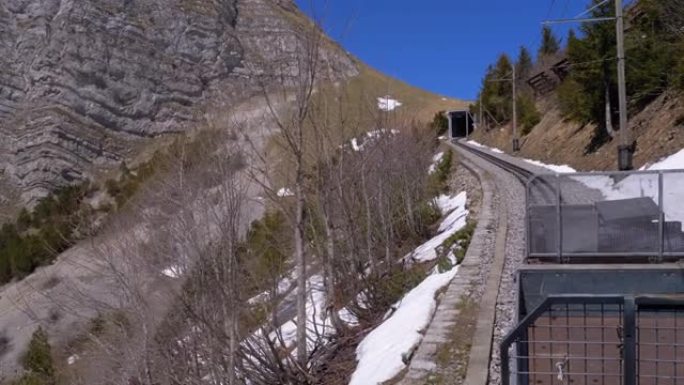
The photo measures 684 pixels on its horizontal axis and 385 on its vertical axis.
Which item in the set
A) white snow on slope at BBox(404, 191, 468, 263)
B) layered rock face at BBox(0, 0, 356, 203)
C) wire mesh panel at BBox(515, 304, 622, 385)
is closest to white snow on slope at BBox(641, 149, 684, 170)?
white snow on slope at BBox(404, 191, 468, 263)

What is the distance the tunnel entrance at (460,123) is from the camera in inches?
3474

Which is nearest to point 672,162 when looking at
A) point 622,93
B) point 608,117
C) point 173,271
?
point 622,93

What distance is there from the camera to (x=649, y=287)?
29.2 ft

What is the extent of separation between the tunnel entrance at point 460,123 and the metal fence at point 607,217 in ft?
251

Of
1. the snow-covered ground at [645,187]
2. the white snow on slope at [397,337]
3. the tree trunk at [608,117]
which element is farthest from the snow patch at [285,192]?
the tree trunk at [608,117]

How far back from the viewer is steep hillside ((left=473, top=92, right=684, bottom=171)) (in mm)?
23625

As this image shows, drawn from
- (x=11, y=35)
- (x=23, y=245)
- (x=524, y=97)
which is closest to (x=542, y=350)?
(x=23, y=245)

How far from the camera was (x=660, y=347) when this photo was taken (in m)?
5.52

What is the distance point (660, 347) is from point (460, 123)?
91.2 m

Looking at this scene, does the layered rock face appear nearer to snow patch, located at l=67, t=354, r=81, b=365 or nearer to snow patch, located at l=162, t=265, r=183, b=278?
snow patch, located at l=67, t=354, r=81, b=365

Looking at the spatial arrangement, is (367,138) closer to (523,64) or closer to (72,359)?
(72,359)

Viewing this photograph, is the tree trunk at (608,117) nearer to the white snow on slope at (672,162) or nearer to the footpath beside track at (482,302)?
the white snow on slope at (672,162)

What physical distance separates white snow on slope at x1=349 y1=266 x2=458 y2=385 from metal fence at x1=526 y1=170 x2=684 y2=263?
5.83 ft

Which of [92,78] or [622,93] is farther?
[92,78]
